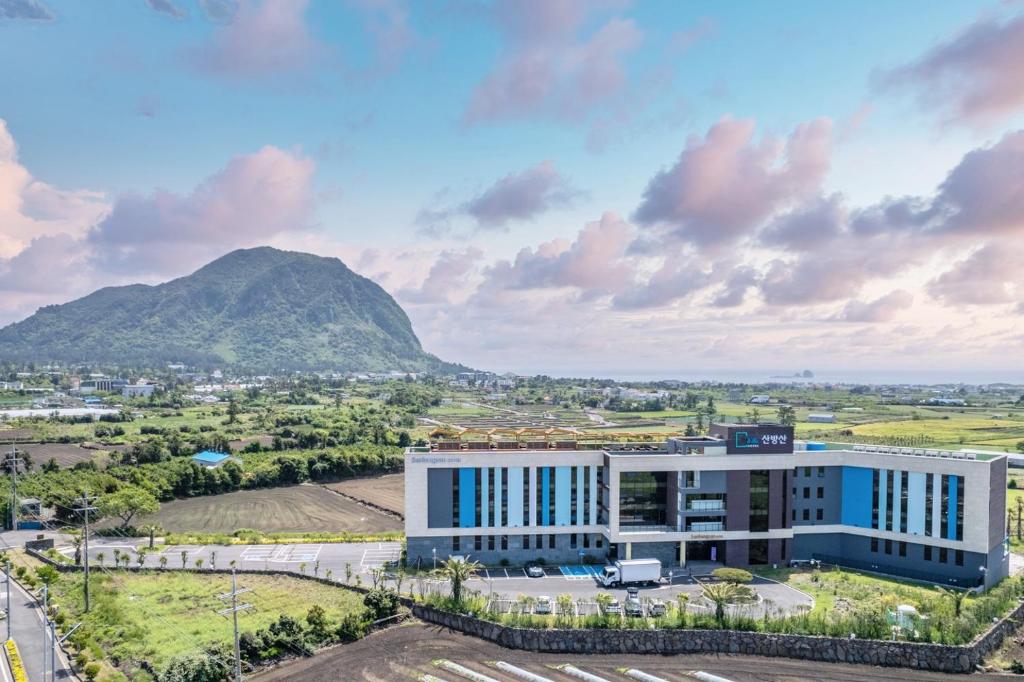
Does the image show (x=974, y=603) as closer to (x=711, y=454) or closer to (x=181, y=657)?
(x=711, y=454)

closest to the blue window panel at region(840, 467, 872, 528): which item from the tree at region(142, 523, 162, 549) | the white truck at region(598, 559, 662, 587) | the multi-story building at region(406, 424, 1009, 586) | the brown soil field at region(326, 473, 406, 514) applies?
the multi-story building at region(406, 424, 1009, 586)

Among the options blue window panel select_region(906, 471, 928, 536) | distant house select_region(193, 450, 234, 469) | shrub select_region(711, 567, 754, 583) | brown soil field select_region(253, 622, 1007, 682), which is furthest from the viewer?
distant house select_region(193, 450, 234, 469)

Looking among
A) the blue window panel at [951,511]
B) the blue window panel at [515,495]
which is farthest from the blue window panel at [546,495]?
the blue window panel at [951,511]

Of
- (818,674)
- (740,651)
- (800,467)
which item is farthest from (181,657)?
(800,467)

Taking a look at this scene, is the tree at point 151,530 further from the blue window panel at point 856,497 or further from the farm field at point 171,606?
the blue window panel at point 856,497

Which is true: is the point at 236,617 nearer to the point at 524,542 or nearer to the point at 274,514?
the point at 524,542

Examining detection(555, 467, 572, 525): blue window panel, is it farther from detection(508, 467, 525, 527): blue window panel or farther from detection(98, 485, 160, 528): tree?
detection(98, 485, 160, 528): tree
